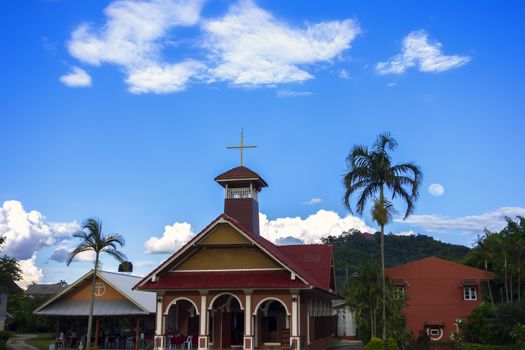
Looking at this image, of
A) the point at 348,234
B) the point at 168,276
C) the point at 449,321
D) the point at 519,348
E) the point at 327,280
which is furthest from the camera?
the point at 348,234

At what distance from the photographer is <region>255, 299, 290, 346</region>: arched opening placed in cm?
3225

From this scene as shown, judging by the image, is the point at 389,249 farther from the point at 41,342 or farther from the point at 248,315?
the point at 248,315

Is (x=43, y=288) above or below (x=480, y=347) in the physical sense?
above

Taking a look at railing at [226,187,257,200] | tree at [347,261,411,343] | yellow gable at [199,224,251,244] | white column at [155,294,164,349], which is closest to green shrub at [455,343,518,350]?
tree at [347,261,411,343]

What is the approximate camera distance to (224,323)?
32.7 meters

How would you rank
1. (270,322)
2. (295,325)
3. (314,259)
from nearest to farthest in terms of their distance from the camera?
(295,325) → (270,322) → (314,259)

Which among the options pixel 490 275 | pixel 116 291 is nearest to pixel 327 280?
pixel 490 275

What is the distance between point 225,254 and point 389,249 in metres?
72.8

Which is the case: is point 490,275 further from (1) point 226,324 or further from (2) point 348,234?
(2) point 348,234

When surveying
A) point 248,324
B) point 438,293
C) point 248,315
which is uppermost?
point 438,293

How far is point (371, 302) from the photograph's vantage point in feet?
98.8

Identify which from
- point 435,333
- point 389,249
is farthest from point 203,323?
point 389,249

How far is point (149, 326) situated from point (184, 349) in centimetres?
1165

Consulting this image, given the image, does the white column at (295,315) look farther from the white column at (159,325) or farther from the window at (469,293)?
the window at (469,293)
